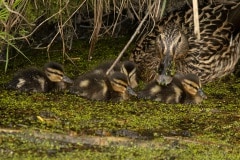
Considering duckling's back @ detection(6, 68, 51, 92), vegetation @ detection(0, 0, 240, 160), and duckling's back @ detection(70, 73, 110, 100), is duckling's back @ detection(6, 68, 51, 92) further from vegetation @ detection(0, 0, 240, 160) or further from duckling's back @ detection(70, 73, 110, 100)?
duckling's back @ detection(70, 73, 110, 100)

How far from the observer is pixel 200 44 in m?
5.85

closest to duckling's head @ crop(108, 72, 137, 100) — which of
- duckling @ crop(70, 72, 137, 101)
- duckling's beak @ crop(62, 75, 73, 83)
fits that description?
duckling @ crop(70, 72, 137, 101)

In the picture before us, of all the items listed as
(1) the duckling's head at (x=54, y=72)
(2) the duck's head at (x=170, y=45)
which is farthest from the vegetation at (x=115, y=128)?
(2) the duck's head at (x=170, y=45)

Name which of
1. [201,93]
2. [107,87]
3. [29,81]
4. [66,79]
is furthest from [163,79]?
[29,81]

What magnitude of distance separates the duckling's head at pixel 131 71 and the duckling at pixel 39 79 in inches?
14.6

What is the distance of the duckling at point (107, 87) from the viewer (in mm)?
5070

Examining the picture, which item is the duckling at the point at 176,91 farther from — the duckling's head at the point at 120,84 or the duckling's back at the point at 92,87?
the duckling's back at the point at 92,87

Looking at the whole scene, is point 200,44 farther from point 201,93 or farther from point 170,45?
point 201,93

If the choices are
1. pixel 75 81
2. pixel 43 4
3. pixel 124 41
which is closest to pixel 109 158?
pixel 75 81

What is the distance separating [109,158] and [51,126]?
0.58 metres

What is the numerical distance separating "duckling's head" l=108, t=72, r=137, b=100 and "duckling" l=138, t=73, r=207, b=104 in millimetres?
107

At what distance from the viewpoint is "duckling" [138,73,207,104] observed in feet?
16.7

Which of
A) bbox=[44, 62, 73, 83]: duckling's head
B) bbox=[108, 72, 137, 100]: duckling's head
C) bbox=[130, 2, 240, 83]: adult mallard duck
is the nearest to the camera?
bbox=[108, 72, 137, 100]: duckling's head

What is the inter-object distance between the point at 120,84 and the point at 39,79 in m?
0.52
